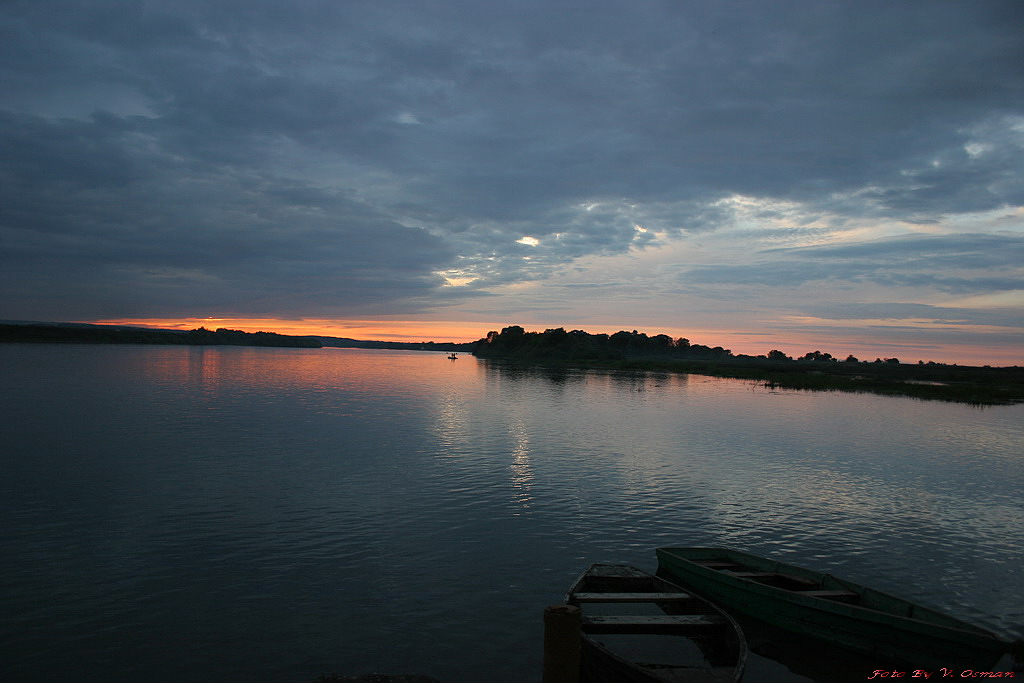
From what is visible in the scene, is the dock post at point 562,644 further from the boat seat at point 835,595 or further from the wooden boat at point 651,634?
the boat seat at point 835,595

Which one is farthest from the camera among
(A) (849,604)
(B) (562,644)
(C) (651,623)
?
(A) (849,604)

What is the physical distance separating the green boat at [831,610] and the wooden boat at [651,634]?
1.57 metres

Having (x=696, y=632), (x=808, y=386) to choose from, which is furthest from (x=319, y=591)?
(x=808, y=386)

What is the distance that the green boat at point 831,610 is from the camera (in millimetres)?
10930

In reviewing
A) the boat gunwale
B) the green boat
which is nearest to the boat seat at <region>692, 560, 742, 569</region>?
the green boat

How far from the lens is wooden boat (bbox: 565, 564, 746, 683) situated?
10.2m

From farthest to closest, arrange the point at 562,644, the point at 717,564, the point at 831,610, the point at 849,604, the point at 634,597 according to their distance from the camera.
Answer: the point at 717,564, the point at 634,597, the point at 849,604, the point at 831,610, the point at 562,644

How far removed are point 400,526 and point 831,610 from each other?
13.7 m

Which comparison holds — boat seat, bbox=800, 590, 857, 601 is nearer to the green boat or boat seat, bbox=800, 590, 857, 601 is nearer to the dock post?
the green boat

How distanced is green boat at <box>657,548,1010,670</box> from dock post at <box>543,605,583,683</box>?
6.05 metres

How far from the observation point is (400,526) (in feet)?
67.7

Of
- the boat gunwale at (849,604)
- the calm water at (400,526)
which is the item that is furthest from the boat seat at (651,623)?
the boat gunwale at (849,604)

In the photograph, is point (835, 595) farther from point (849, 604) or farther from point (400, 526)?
point (400, 526)

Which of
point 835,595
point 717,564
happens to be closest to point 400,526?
point 717,564
